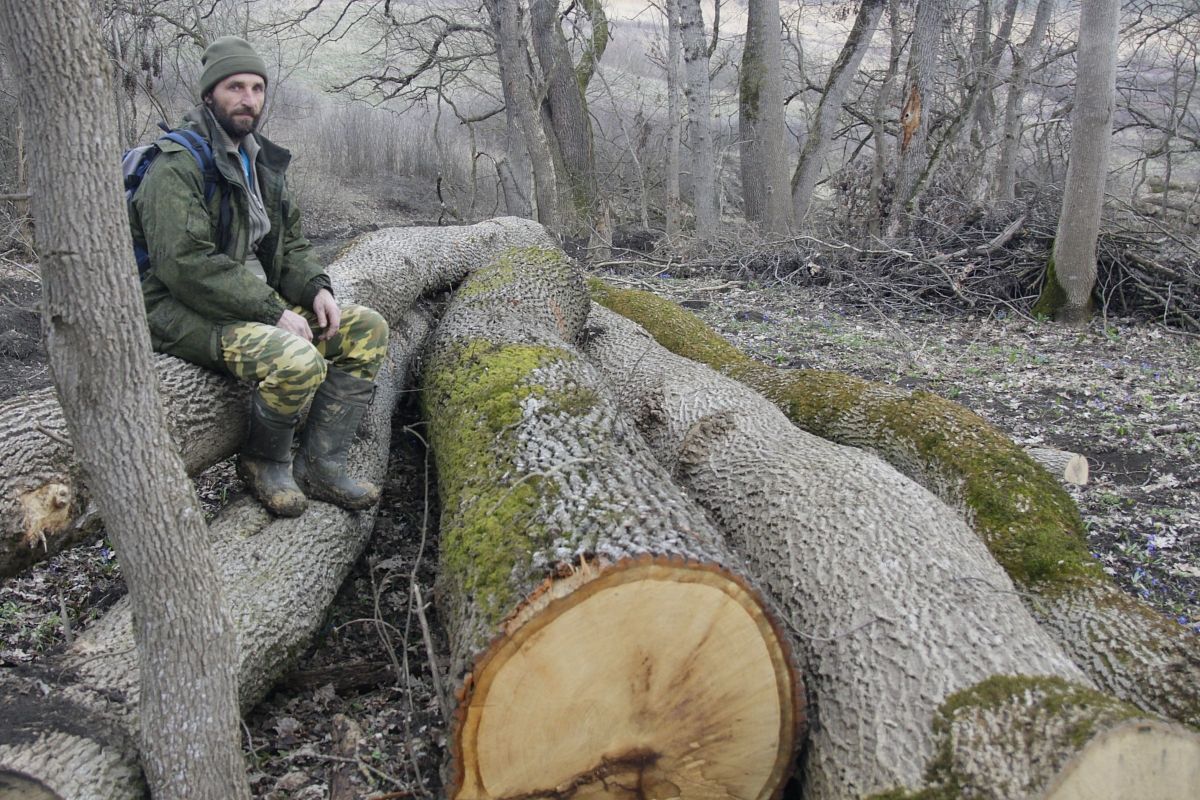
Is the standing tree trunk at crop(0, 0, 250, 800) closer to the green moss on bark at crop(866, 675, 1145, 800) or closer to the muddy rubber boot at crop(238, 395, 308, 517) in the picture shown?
the muddy rubber boot at crop(238, 395, 308, 517)

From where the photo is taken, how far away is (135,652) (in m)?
2.43

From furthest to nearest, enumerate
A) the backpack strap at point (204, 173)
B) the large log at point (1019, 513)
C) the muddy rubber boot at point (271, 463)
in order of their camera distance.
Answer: the muddy rubber boot at point (271, 463)
the backpack strap at point (204, 173)
the large log at point (1019, 513)

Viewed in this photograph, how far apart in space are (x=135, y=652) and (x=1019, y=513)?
310cm

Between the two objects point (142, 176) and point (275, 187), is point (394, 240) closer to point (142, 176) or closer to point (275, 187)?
point (275, 187)

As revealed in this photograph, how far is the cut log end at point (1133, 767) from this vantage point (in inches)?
68.9

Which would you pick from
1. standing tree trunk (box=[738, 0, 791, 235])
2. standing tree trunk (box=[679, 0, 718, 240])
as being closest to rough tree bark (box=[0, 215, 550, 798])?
standing tree trunk (box=[679, 0, 718, 240])

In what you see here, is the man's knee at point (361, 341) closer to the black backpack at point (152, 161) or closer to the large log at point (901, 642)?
the black backpack at point (152, 161)

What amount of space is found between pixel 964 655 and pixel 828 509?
0.75 meters

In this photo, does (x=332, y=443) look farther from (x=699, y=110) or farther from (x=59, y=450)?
(x=699, y=110)

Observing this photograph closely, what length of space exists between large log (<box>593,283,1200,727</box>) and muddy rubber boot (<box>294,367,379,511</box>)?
222cm

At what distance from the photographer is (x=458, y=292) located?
16.9 feet

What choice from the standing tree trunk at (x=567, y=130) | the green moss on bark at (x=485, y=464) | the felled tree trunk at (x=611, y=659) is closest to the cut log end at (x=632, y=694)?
the felled tree trunk at (x=611, y=659)

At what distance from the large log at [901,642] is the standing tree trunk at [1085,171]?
15.2 ft

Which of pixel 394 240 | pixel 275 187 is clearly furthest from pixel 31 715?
pixel 394 240
